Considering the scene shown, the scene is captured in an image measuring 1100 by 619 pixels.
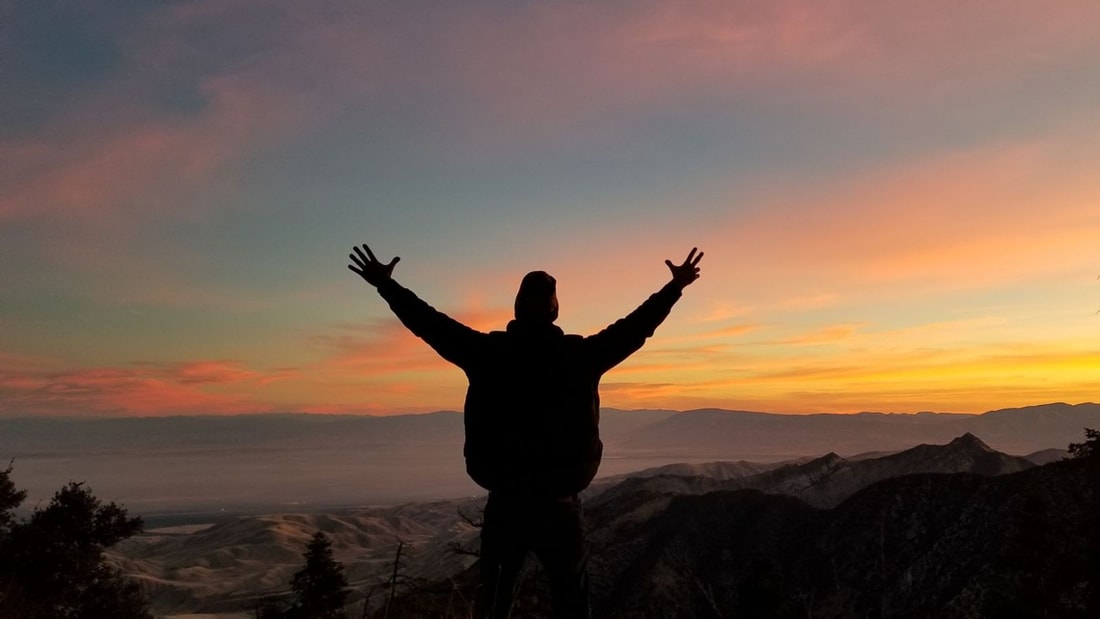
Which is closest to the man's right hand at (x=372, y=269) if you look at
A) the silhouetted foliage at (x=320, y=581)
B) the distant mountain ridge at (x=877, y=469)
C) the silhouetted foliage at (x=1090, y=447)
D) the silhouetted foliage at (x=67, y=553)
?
the silhouetted foliage at (x=1090, y=447)

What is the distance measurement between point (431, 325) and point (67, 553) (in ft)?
121

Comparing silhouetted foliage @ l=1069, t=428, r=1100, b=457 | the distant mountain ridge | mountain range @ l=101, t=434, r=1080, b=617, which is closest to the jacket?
mountain range @ l=101, t=434, r=1080, b=617

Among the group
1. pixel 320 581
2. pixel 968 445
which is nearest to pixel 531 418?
pixel 320 581

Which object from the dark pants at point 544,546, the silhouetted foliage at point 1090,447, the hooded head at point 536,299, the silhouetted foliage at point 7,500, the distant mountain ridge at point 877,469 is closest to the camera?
the dark pants at point 544,546

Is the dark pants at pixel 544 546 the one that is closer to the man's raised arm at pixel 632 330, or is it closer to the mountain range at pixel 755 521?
the man's raised arm at pixel 632 330

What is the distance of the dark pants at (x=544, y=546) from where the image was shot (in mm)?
4613

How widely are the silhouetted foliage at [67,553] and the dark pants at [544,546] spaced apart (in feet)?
109

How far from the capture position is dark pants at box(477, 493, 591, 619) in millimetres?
4613

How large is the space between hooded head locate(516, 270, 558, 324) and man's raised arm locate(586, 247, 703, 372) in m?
0.35

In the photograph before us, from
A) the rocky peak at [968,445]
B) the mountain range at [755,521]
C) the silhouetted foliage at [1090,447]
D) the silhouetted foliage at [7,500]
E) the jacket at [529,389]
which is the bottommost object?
the mountain range at [755,521]

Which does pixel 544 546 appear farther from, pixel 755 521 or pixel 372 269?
pixel 755 521

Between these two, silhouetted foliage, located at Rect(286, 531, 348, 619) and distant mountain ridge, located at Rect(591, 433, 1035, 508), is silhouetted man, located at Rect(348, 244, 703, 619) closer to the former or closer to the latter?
silhouetted foliage, located at Rect(286, 531, 348, 619)

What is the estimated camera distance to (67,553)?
1296 inches

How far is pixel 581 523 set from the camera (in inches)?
188
